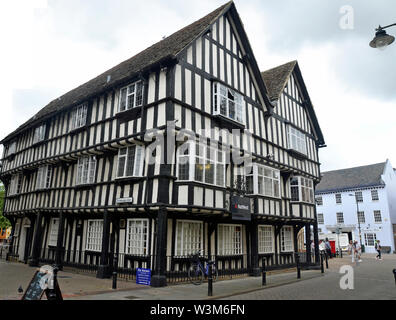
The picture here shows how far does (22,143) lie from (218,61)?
17459mm

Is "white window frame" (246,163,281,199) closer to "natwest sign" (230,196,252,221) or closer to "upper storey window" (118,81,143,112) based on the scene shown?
"natwest sign" (230,196,252,221)

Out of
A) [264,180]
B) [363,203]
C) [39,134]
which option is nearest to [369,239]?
[363,203]

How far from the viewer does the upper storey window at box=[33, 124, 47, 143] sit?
2041 centimetres

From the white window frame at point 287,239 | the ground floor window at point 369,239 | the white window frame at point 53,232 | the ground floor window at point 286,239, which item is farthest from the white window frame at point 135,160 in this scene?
the ground floor window at point 369,239

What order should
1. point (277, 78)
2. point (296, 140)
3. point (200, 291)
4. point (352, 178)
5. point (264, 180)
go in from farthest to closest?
point (352, 178), point (277, 78), point (296, 140), point (264, 180), point (200, 291)

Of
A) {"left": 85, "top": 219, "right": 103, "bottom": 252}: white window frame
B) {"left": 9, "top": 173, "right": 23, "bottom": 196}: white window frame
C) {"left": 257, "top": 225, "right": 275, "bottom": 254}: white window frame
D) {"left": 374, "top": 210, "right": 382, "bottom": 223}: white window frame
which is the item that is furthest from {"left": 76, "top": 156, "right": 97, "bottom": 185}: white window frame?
{"left": 374, "top": 210, "right": 382, "bottom": 223}: white window frame

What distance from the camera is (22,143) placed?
78.2 ft

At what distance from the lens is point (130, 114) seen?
14234 mm

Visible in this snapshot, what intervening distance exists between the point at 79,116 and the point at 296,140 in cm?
1437

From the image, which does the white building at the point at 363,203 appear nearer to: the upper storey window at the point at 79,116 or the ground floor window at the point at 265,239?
the ground floor window at the point at 265,239

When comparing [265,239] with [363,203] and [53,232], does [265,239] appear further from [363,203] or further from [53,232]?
[363,203]

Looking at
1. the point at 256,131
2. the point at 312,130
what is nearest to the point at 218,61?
the point at 256,131

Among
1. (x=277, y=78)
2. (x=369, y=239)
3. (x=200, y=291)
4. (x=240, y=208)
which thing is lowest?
(x=200, y=291)

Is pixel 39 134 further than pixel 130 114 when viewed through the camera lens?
Yes
